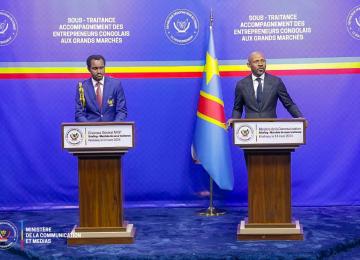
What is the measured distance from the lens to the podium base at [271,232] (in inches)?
195

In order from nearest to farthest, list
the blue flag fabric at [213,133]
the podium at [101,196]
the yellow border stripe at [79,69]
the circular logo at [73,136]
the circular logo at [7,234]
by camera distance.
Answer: the circular logo at [73,136], the podium at [101,196], the circular logo at [7,234], the blue flag fabric at [213,133], the yellow border stripe at [79,69]

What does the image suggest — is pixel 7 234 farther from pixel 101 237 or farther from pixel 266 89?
pixel 266 89

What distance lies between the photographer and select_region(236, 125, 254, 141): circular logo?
15.9ft

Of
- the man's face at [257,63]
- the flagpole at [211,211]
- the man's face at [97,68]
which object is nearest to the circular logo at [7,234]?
the man's face at [97,68]

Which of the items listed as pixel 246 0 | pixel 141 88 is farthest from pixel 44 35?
pixel 246 0

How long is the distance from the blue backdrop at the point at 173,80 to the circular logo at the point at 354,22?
0.02 meters

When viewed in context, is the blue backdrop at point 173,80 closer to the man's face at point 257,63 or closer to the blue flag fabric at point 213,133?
the blue flag fabric at point 213,133

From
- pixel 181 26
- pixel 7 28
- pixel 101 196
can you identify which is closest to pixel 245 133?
pixel 101 196

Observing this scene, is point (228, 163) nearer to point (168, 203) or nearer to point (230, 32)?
point (168, 203)

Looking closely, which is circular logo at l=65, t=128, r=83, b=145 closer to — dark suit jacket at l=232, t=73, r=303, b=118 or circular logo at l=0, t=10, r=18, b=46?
dark suit jacket at l=232, t=73, r=303, b=118

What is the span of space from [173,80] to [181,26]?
580mm

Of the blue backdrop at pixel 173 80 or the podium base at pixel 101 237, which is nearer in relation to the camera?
the podium base at pixel 101 237

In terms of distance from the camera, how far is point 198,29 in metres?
6.53

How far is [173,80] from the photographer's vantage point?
661cm
